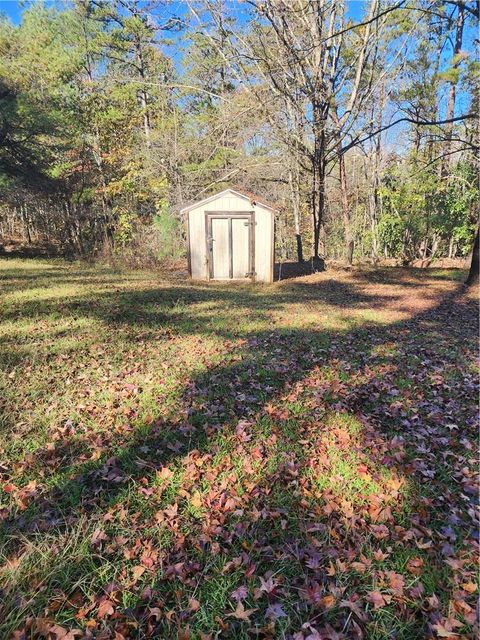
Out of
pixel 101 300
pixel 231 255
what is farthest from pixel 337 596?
pixel 231 255

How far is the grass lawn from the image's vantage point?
6.29 feet

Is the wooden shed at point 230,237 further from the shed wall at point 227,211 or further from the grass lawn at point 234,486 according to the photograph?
the grass lawn at point 234,486

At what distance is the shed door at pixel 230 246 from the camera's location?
12.4 m

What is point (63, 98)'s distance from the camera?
17.7m

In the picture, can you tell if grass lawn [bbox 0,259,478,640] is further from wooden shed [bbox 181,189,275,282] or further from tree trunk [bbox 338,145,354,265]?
tree trunk [bbox 338,145,354,265]

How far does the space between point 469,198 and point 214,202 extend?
975cm

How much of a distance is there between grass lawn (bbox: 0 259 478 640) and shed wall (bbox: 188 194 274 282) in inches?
284

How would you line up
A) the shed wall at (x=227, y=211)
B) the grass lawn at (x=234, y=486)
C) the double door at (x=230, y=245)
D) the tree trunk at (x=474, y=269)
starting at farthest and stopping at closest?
the double door at (x=230, y=245), the shed wall at (x=227, y=211), the tree trunk at (x=474, y=269), the grass lawn at (x=234, y=486)

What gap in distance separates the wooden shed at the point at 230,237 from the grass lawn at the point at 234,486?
7195 millimetres

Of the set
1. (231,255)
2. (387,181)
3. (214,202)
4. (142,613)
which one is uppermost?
(387,181)

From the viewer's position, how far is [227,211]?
12.3m

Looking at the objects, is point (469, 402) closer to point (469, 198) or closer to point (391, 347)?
point (391, 347)

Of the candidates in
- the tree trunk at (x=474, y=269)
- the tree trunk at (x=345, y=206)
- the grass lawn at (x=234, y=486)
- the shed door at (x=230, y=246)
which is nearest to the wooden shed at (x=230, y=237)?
the shed door at (x=230, y=246)

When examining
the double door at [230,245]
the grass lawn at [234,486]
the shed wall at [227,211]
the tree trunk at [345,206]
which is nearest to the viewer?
the grass lawn at [234,486]
